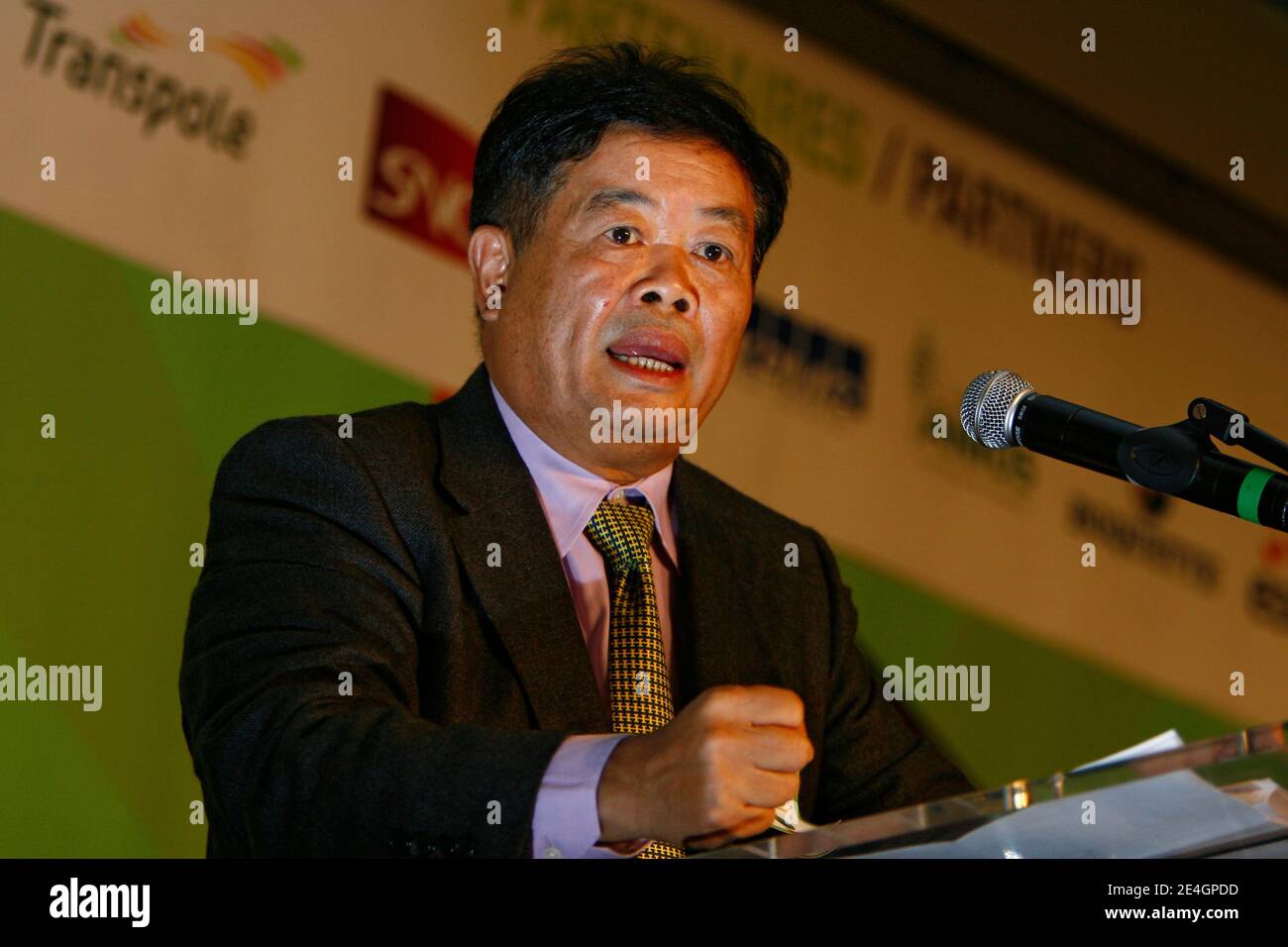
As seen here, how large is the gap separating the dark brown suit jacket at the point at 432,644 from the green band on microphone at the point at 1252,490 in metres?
0.63

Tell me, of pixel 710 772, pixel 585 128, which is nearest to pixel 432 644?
pixel 710 772

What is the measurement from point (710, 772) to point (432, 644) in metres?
0.65

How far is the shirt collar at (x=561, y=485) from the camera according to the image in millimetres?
2115

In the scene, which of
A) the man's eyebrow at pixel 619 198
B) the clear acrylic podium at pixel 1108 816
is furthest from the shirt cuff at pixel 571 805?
the man's eyebrow at pixel 619 198

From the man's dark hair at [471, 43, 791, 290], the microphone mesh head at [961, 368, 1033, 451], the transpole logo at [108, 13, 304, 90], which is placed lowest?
the microphone mesh head at [961, 368, 1033, 451]

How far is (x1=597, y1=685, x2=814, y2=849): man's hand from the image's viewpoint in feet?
4.26

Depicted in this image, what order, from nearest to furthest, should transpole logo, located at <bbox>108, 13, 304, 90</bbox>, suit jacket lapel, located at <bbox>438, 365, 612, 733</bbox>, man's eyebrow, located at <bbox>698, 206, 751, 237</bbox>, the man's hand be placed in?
the man's hand < suit jacket lapel, located at <bbox>438, 365, 612, 733</bbox> < man's eyebrow, located at <bbox>698, 206, 751, 237</bbox> < transpole logo, located at <bbox>108, 13, 304, 90</bbox>

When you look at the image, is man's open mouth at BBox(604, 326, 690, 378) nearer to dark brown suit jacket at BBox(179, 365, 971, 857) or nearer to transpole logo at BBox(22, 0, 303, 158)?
dark brown suit jacket at BBox(179, 365, 971, 857)

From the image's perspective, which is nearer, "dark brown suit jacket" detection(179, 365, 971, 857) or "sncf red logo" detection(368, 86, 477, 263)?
"dark brown suit jacket" detection(179, 365, 971, 857)

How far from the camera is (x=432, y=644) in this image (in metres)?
1.87

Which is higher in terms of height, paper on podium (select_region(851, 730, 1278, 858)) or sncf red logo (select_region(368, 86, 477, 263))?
sncf red logo (select_region(368, 86, 477, 263))

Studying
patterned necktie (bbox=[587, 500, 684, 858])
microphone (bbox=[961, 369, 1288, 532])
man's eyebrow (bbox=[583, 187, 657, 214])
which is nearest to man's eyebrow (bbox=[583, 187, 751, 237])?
man's eyebrow (bbox=[583, 187, 657, 214])

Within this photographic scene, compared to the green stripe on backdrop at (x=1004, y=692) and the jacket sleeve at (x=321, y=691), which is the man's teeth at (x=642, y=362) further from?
the green stripe on backdrop at (x=1004, y=692)
